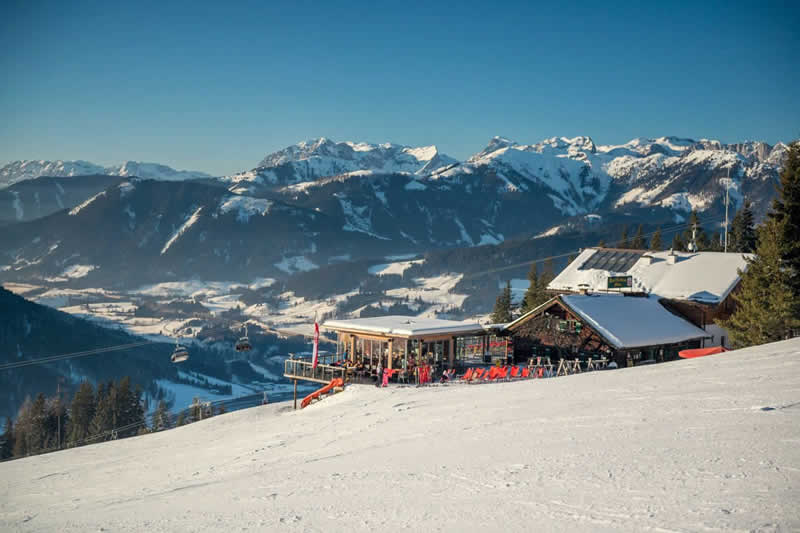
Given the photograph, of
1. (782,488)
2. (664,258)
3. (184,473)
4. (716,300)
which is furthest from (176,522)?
(664,258)

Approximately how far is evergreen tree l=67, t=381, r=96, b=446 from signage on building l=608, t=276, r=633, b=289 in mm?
56975

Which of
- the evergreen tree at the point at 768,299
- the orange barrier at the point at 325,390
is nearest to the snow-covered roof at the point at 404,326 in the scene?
the orange barrier at the point at 325,390

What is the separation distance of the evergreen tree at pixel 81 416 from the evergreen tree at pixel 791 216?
68447mm

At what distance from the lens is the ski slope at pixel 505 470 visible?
1017 cm

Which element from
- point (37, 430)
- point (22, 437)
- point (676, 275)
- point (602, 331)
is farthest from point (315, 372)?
point (22, 437)

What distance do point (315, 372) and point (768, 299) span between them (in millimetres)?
22936

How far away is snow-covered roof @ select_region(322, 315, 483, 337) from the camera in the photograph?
34378mm

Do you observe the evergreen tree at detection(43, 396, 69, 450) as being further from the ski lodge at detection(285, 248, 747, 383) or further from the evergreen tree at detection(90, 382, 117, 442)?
the ski lodge at detection(285, 248, 747, 383)

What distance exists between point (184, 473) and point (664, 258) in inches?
1749

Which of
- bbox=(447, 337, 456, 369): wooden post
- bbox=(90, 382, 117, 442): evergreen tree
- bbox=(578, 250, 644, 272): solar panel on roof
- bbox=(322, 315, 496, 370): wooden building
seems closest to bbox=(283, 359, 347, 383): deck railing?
bbox=(322, 315, 496, 370): wooden building

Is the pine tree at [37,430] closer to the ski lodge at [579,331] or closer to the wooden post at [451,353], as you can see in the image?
the ski lodge at [579,331]

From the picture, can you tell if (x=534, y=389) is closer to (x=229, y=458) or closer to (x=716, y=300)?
(x=229, y=458)

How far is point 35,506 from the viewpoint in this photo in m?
17.0

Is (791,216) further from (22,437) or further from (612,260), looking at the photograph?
(22,437)
